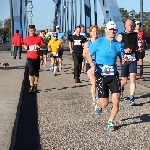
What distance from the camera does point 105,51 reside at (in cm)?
721

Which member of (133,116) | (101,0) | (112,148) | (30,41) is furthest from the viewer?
(101,0)

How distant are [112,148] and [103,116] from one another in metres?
2.23

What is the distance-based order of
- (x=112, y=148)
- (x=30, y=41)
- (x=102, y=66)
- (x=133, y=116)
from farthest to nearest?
(x=30, y=41), (x=133, y=116), (x=102, y=66), (x=112, y=148)

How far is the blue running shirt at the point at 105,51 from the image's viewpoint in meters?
7.20

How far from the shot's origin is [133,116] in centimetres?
816

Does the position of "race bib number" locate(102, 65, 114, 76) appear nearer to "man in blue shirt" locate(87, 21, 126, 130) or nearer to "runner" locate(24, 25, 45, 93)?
"man in blue shirt" locate(87, 21, 126, 130)

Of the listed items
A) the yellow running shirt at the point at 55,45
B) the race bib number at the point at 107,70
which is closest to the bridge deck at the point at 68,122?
the race bib number at the point at 107,70

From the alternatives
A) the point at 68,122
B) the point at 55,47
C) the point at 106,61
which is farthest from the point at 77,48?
the point at 106,61

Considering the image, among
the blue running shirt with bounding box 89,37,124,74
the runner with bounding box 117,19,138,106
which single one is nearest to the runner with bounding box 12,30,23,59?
the runner with bounding box 117,19,138,106

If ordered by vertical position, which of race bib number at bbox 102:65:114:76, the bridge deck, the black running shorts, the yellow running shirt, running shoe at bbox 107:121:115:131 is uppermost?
the yellow running shirt

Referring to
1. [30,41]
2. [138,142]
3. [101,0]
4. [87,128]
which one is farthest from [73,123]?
[101,0]

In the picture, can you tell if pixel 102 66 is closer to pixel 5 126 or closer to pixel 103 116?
pixel 103 116

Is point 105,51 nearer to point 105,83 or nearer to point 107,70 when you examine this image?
point 107,70

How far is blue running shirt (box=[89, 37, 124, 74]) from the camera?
720 cm
